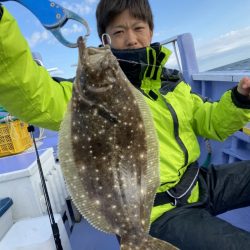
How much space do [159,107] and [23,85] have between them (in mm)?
925

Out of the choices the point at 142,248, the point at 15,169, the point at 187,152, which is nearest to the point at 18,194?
the point at 15,169

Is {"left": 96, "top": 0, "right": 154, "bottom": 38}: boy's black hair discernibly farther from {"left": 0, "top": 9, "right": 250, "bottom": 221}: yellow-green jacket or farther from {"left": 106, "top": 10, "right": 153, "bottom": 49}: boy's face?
{"left": 0, "top": 9, "right": 250, "bottom": 221}: yellow-green jacket

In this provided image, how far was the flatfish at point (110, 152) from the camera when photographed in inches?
48.8

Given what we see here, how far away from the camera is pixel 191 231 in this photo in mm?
1619

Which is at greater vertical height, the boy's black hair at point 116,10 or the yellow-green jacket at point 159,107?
the boy's black hair at point 116,10

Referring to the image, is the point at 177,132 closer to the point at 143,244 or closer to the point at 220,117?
the point at 220,117

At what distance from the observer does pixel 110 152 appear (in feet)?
4.12

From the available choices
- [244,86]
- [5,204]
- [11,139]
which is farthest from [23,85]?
[11,139]

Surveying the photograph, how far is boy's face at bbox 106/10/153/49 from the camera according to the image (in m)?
1.95

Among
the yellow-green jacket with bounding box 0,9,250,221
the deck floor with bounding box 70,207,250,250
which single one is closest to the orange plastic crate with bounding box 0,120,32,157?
the deck floor with bounding box 70,207,250,250

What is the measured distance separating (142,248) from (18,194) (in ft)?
5.48

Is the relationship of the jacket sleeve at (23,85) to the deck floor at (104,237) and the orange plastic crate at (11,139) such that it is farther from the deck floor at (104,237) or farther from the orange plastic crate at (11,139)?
the orange plastic crate at (11,139)

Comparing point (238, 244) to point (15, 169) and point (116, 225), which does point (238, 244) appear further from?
point (15, 169)

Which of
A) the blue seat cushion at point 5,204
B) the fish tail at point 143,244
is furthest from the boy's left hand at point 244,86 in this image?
the blue seat cushion at point 5,204
